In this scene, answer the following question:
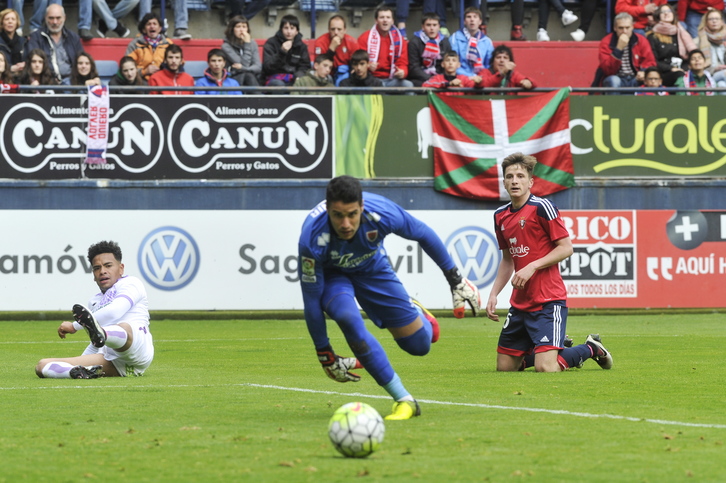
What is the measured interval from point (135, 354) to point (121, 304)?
1.89 ft

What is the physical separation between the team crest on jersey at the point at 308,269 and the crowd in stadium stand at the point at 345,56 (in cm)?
1244

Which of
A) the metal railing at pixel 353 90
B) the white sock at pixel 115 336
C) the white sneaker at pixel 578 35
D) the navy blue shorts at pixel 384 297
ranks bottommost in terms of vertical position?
the white sock at pixel 115 336

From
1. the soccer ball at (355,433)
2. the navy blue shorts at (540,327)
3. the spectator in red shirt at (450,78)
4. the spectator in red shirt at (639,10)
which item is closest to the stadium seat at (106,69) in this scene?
the spectator in red shirt at (450,78)

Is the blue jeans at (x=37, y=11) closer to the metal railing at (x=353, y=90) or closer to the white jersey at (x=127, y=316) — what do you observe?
the metal railing at (x=353, y=90)

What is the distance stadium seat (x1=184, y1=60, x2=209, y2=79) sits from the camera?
22281 mm

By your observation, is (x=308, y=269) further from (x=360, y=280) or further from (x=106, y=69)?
(x=106, y=69)

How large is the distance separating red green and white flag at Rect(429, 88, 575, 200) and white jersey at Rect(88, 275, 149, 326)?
10.4 metres

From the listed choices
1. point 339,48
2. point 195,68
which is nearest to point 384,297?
point 339,48

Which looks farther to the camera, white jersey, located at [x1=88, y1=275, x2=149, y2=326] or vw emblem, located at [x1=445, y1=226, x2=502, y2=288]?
vw emblem, located at [x1=445, y1=226, x2=502, y2=288]

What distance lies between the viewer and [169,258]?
60.9ft

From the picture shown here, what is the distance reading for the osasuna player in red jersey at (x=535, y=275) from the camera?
10.1 meters

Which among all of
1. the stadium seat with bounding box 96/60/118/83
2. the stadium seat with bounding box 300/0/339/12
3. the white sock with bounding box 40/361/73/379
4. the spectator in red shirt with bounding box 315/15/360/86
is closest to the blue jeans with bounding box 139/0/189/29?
the stadium seat with bounding box 96/60/118/83

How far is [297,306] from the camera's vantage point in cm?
1886

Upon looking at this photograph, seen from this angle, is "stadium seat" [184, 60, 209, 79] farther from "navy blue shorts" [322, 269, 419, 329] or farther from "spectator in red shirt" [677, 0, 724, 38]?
"navy blue shorts" [322, 269, 419, 329]
